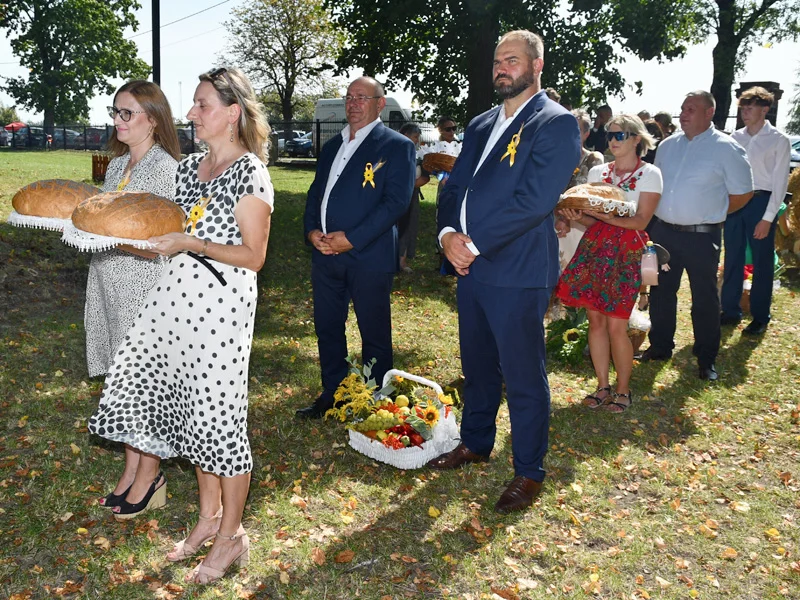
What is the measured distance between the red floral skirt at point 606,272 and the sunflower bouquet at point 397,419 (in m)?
1.53

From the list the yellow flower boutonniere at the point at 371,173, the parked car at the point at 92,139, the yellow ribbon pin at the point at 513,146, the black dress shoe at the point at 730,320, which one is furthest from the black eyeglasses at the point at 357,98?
the parked car at the point at 92,139

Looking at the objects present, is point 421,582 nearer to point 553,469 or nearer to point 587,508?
point 587,508

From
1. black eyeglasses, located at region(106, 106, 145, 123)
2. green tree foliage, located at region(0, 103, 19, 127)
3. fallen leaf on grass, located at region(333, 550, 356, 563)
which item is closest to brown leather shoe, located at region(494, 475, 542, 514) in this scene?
fallen leaf on grass, located at region(333, 550, 356, 563)

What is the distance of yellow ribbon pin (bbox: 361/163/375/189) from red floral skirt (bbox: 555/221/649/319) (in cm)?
187

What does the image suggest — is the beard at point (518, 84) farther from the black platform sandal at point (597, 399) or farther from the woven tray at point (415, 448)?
the black platform sandal at point (597, 399)

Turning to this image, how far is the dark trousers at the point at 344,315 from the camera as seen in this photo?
17.7 feet

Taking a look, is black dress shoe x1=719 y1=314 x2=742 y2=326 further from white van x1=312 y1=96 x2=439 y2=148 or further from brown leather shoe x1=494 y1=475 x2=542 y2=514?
white van x1=312 y1=96 x2=439 y2=148

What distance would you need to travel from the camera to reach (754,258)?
8.96 metres

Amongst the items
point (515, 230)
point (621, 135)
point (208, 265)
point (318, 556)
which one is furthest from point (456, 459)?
point (621, 135)

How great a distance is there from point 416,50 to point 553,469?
13876 millimetres

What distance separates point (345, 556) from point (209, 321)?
4.95 feet

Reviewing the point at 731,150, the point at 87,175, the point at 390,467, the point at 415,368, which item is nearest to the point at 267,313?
the point at 415,368

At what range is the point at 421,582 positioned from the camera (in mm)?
3791

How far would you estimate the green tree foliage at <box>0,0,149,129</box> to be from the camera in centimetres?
5291
